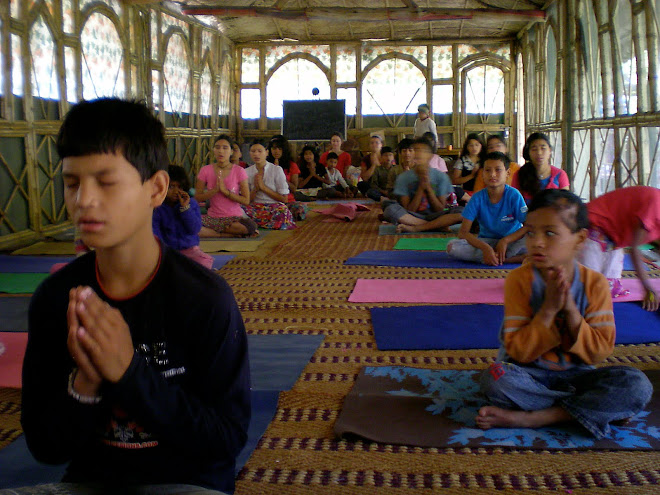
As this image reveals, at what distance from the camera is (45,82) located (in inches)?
243

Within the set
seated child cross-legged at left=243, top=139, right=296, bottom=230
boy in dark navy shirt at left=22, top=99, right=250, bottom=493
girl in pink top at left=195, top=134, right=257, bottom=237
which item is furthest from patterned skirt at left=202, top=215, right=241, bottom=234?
boy in dark navy shirt at left=22, top=99, right=250, bottom=493

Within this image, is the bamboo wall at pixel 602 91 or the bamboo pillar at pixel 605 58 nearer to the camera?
the bamboo wall at pixel 602 91

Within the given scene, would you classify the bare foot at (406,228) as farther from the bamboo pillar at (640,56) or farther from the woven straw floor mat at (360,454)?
the woven straw floor mat at (360,454)

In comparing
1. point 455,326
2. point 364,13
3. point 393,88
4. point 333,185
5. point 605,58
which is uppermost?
point 364,13

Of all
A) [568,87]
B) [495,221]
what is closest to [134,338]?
[495,221]

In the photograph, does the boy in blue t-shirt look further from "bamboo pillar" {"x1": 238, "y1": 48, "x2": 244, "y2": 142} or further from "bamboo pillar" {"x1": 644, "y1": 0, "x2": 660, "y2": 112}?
"bamboo pillar" {"x1": 238, "y1": 48, "x2": 244, "y2": 142}

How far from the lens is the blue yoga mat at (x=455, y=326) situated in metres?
2.66

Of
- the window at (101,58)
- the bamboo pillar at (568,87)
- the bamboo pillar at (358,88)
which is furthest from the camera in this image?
the bamboo pillar at (358,88)

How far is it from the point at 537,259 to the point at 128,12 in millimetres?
7373

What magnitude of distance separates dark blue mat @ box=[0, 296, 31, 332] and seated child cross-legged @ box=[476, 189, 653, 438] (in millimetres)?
2077

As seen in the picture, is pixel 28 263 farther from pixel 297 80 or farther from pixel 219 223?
pixel 297 80

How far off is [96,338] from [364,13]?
9.42 meters

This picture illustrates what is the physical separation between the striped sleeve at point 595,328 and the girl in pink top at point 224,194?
145 inches

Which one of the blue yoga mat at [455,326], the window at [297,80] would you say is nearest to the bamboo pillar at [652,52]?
the blue yoga mat at [455,326]
